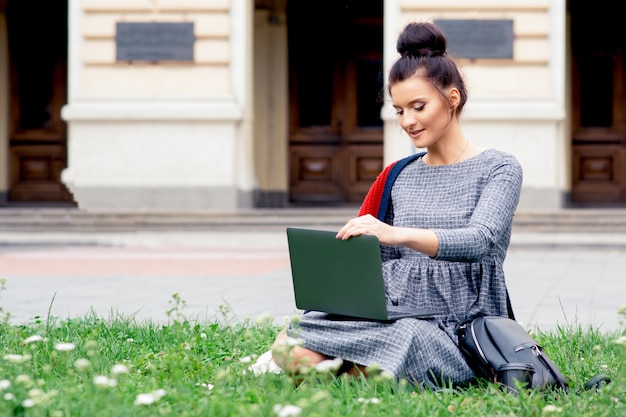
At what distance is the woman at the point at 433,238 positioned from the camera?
134 inches

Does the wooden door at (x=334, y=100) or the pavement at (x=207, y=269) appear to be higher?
the wooden door at (x=334, y=100)

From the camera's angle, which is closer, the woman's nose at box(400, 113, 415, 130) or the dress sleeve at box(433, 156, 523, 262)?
the dress sleeve at box(433, 156, 523, 262)

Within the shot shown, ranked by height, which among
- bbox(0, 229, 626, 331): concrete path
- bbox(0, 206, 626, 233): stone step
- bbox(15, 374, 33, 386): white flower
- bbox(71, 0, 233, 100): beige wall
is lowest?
bbox(0, 229, 626, 331): concrete path

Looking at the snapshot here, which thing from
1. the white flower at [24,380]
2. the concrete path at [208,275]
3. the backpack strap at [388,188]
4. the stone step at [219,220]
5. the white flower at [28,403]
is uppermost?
the backpack strap at [388,188]

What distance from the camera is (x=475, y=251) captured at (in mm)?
3363

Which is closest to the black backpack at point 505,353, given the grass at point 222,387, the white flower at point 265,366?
the grass at point 222,387

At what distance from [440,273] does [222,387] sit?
2.96ft

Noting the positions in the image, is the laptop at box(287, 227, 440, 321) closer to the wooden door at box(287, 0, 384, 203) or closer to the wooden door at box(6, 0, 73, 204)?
the wooden door at box(287, 0, 384, 203)

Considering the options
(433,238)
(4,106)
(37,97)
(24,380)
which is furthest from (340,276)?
(37,97)

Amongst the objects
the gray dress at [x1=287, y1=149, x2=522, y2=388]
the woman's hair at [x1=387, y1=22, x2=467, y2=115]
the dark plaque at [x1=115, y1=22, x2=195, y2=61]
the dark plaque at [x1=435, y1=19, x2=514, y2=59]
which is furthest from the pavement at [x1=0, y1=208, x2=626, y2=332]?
the dark plaque at [x1=435, y1=19, x2=514, y2=59]

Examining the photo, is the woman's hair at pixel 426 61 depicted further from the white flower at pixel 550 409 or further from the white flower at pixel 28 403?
the white flower at pixel 28 403

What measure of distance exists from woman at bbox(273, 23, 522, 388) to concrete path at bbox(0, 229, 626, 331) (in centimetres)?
53

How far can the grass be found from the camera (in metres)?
2.88

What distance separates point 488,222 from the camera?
3.41 metres
